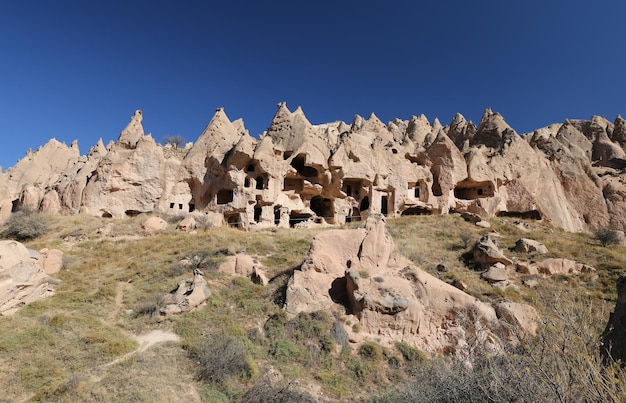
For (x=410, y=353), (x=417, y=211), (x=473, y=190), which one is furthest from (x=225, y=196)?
(x=473, y=190)

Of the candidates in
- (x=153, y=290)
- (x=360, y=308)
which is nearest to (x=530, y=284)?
(x=360, y=308)

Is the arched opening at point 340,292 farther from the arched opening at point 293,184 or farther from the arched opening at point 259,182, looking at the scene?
the arched opening at point 293,184

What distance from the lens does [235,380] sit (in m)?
6.60

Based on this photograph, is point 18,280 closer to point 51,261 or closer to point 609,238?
point 51,261

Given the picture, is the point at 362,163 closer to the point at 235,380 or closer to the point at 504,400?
the point at 235,380

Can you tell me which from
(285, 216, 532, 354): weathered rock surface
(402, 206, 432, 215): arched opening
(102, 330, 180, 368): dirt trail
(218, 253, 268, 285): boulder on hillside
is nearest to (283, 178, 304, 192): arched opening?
(402, 206, 432, 215): arched opening

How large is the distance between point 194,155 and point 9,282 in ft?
56.6

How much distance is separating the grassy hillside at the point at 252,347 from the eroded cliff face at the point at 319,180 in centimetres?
982

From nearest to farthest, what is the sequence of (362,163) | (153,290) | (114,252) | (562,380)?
1. (562,380)
2. (153,290)
3. (114,252)
4. (362,163)

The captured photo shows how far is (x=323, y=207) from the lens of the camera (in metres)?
28.6

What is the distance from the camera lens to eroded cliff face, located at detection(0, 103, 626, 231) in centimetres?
2317

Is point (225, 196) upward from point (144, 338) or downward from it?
upward

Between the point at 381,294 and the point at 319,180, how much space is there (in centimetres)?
1791

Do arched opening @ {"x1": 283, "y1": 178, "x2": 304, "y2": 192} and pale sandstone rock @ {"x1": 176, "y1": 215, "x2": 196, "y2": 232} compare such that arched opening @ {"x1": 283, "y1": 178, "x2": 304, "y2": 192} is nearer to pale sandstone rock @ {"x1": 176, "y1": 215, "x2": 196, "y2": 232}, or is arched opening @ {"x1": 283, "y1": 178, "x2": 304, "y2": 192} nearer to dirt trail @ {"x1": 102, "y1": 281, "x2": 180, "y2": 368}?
pale sandstone rock @ {"x1": 176, "y1": 215, "x2": 196, "y2": 232}
